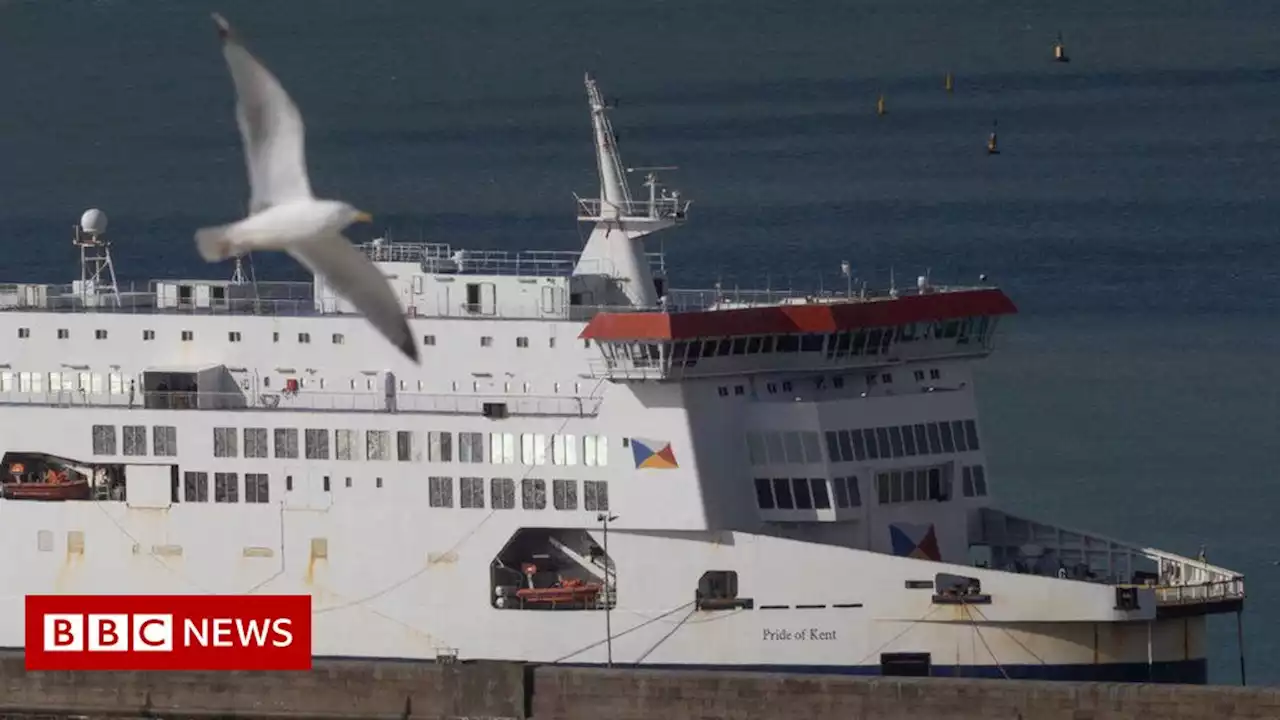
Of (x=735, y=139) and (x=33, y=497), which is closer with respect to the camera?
(x=33, y=497)

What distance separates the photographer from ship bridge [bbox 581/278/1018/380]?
171 ft

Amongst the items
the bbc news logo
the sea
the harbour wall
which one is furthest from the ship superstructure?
the sea

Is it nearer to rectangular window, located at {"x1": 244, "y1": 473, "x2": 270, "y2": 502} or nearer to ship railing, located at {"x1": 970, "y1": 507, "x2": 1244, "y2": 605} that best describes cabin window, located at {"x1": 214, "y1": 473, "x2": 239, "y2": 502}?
rectangular window, located at {"x1": 244, "y1": 473, "x2": 270, "y2": 502}

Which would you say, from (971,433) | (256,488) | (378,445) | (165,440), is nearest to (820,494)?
(971,433)

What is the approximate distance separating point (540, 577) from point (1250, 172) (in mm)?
62561

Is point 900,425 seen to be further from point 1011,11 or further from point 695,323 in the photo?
point 1011,11

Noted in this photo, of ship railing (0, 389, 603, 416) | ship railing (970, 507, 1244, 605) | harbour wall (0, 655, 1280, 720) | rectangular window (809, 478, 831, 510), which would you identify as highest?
ship railing (0, 389, 603, 416)

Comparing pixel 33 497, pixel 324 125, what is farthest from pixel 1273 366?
pixel 324 125

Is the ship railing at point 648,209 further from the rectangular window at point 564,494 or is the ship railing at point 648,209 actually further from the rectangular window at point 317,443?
the rectangular window at point 317,443

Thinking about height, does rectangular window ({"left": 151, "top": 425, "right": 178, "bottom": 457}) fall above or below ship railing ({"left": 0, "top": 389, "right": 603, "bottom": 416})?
below

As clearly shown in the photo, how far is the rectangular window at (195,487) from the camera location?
54.9 m

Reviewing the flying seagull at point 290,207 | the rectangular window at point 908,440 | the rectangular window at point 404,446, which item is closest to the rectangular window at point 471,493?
the rectangular window at point 404,446

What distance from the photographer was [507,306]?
54.3 meters

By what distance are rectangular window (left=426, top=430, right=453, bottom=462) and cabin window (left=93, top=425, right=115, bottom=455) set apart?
5112 millimetres
